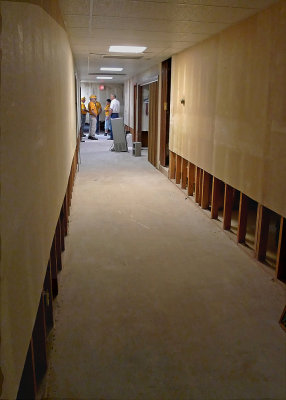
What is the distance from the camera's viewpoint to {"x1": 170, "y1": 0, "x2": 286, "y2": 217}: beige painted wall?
3244 mm

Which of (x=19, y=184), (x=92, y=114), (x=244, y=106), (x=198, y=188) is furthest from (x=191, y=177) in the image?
(x=92, y=114)

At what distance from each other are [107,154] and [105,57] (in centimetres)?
373

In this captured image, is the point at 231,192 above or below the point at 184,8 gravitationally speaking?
below

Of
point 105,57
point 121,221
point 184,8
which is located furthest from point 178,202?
Answer: point 105,57

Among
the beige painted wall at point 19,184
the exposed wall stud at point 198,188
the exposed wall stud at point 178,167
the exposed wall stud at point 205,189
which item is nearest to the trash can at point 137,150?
the exposed wall stud at point 178,167

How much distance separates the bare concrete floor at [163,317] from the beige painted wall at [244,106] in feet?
2.60

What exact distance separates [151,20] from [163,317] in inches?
121

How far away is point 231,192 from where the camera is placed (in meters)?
4.50

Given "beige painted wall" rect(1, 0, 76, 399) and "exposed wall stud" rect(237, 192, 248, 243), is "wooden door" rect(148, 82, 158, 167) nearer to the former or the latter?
"exposed wall stud" rect(237, 192, 248, 243)

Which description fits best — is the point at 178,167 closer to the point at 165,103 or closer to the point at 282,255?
the point at 165,103

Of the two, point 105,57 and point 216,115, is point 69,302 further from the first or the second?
point 105,57

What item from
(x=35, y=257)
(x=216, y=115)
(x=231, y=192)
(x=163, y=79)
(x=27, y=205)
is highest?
(x=163, y=79)

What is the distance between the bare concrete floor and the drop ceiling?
2351mm

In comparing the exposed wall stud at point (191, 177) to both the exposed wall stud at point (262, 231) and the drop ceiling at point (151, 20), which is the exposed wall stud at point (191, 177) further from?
the exposed wall stud at point (262, 231)
